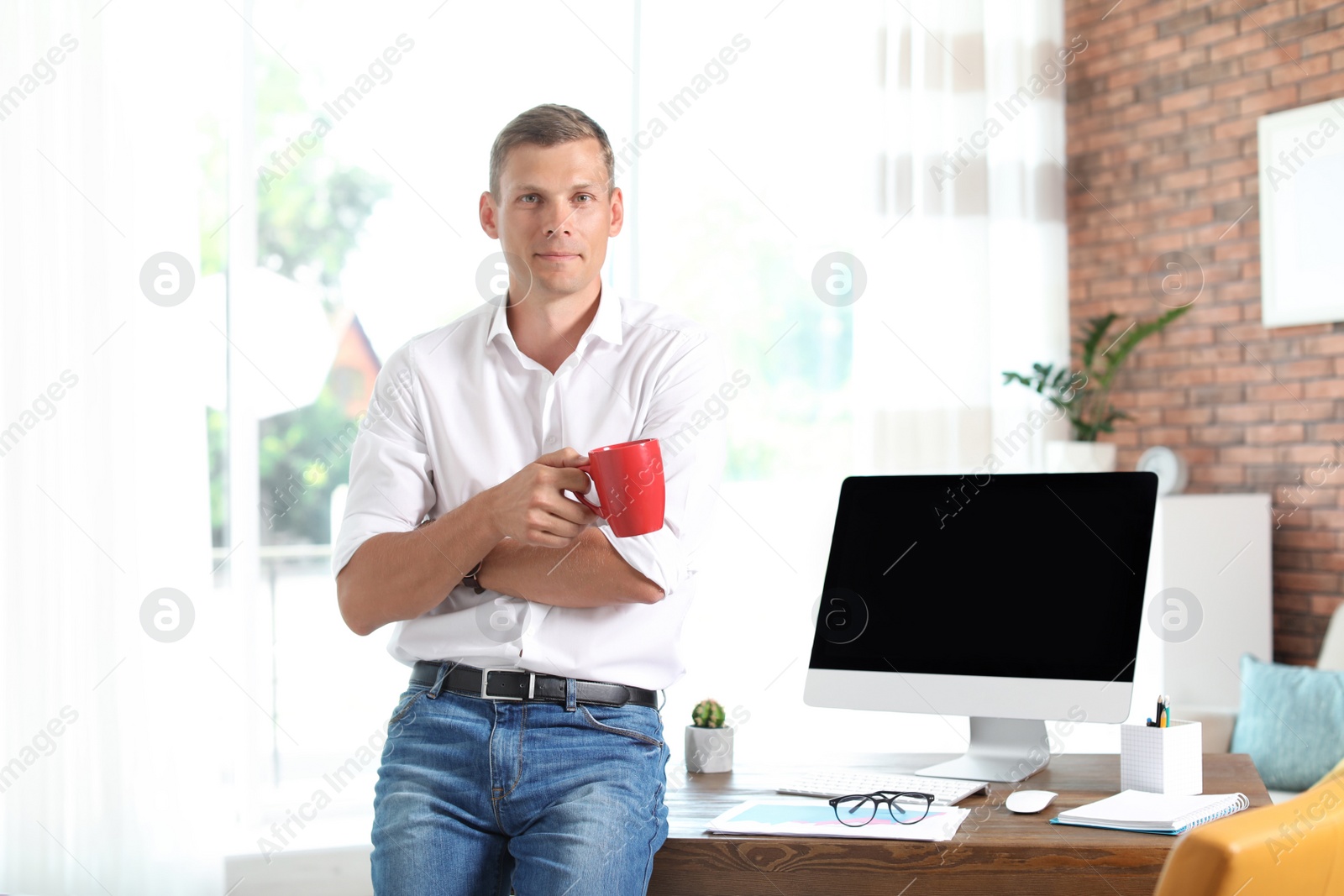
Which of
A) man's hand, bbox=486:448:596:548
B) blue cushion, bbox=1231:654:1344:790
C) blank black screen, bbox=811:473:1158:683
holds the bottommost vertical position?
blue cushion, bbox=1231:654:1344:790

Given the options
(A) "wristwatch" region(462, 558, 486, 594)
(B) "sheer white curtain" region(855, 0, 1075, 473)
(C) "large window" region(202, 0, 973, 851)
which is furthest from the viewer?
(B) "sheer white curtain" region(855, 0, 1075, 473)

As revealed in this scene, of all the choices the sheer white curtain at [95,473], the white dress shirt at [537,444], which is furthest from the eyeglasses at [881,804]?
the sheer white curtain at [95,473]

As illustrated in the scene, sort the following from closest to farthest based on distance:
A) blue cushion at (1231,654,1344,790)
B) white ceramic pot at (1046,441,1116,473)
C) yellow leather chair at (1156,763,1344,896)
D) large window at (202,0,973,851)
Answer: yellow leather chair at (1156,763,1344,896) → blue cushion at (1231,654,1344,790) → large window at (202,0,973,851) → white ceramic pot at (1046,441,1116,473)

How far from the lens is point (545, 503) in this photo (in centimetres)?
140

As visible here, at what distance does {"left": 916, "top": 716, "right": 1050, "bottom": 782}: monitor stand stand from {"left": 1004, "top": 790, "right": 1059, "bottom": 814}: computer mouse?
15cm

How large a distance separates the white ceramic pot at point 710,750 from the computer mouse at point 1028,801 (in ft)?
1.58

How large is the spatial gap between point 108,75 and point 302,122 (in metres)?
0.61

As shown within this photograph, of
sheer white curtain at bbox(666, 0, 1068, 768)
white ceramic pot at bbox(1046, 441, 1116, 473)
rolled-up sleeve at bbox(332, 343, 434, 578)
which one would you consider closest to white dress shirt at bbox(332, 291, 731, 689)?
rolled-up sleeve at bbox(332, 343, 434, 578)

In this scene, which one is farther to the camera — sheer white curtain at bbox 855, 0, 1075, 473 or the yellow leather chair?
sheer white curtain at bbox 855, 0, 1075, 473

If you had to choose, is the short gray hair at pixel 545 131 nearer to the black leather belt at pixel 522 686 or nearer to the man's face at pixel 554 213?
the man's face at pixel 554 213

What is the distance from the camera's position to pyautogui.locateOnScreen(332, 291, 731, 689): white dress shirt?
5.15ft

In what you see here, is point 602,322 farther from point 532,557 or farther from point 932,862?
point 932,862

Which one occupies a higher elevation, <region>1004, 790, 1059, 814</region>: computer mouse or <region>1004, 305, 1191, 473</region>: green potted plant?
<region>1004, 305, 1191, 473</region>: green potted plant

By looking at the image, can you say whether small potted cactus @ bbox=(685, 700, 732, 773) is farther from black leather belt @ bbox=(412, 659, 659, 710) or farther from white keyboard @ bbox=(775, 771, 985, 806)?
black leather belt @ bbox=(412, 659, 659, 710)
